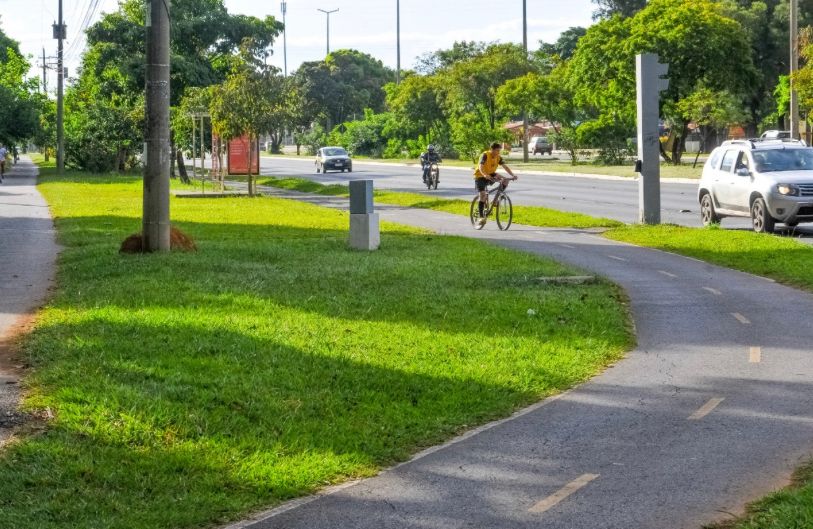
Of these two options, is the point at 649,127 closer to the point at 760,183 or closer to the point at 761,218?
the point at 760,183

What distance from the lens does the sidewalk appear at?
9.50 m

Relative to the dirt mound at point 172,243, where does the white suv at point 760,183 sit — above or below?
above

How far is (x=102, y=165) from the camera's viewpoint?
230 ft

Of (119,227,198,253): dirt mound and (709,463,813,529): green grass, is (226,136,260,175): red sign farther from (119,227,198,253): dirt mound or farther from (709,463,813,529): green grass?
(709,463,813,529): green grass

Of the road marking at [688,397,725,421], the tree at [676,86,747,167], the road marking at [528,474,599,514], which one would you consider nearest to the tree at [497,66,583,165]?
the tree at [676,86,747,167]

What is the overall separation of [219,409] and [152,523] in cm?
219

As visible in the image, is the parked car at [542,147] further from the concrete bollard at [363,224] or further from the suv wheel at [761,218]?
the concrete bollard at [363,224]

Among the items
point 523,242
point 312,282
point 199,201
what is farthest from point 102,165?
point 312,282

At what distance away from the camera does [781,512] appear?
6.12 meters

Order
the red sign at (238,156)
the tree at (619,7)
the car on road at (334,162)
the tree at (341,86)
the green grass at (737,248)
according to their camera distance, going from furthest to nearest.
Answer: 1. the tree at (341,86)
2. the tree at (619,7)
3. the car on road at (334,162)
4. the red sign at (238,156)
5. the green grass at (737,248)

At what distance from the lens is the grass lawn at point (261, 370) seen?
22.6 feet

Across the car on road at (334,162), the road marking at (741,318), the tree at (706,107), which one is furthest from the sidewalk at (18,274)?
the car on road at (334,162)

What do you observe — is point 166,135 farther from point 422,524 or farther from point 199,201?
point 199,201

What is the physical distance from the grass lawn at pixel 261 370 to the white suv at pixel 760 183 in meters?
7.16
